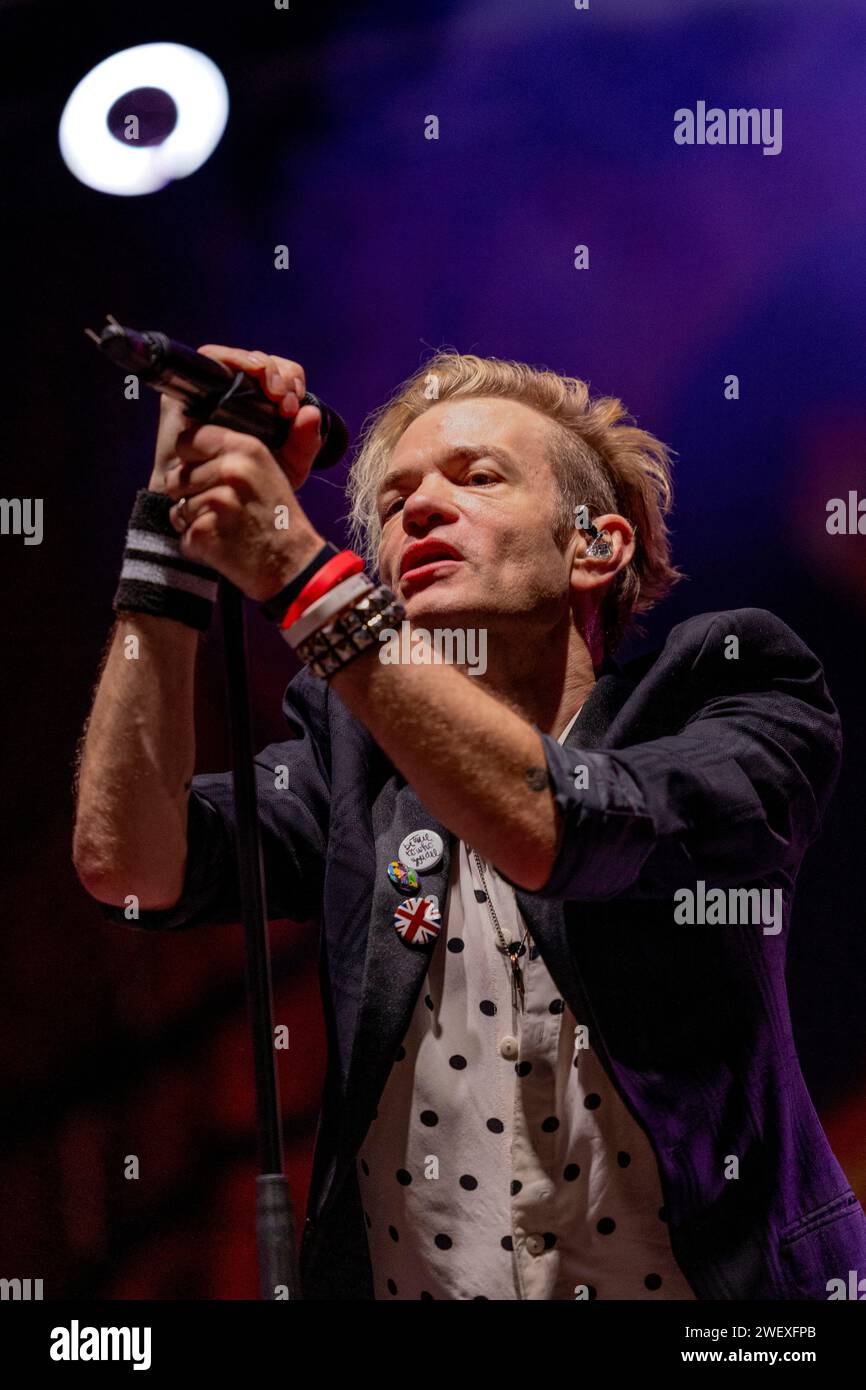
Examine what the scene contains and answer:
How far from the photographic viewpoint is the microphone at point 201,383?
104 centimetres

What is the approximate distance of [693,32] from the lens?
203cm

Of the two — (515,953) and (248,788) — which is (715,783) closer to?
(515,953)

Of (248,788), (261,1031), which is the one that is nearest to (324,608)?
(248,788)

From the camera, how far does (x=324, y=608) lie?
1.16 meters

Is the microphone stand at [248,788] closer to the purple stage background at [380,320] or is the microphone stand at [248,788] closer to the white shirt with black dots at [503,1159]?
the white shirt with black dots at [503,1159]

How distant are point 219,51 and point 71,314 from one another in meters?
0.46

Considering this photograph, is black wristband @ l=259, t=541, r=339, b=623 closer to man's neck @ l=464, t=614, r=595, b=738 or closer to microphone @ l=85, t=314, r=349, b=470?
microphone @ l=85, t=314, r=349, b=470

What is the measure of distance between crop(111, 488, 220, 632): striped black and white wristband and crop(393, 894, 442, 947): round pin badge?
0.44 meters

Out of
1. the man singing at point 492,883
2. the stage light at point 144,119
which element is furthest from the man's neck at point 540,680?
the stage light at point 144,119

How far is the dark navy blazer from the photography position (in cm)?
136

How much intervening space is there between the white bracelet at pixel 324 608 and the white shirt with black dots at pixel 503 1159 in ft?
1.76

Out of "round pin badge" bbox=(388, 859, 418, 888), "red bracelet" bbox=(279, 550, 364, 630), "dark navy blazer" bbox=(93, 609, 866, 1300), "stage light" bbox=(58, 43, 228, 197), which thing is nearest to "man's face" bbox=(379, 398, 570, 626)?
"dark navy blazer" bbox=(93, 609, 866, 1300)

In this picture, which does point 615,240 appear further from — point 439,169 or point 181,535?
point 181,535

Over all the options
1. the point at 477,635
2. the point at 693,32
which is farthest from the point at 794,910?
the point at 693,32
